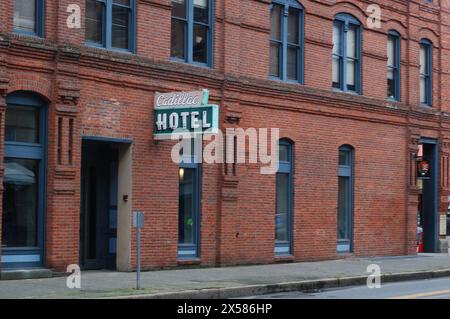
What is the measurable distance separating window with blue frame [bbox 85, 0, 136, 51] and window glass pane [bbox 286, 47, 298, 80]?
5713 millimetres

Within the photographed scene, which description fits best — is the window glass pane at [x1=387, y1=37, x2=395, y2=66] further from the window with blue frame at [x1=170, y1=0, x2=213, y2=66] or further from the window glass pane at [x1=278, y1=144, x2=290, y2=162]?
the window with blue frame at [x1=170, y1=0, x2=213, y2=66]

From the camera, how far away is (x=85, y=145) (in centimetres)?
2027

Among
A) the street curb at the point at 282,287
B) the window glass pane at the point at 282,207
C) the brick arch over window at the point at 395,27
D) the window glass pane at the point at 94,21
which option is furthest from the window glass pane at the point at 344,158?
the window glass pane at the point at 94,21

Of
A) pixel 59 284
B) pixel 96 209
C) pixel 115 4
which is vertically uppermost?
pixel 115 4

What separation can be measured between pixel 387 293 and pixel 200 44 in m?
7.85

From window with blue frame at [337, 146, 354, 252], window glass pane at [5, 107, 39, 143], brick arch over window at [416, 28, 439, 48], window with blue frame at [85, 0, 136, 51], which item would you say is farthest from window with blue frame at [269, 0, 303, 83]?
window glass pane at [5, 107, 39, 143]

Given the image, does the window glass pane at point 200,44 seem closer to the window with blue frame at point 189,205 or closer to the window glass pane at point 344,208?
the window with blue frame at point 189,205

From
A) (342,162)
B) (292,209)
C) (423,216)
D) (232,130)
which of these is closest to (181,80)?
(232,130)

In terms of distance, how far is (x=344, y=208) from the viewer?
1037 inches

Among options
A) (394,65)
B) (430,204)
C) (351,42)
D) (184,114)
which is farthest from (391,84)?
(184,114)

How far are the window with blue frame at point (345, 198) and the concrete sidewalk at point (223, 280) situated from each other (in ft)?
3.18

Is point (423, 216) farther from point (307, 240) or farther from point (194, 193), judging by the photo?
point (194, 193)

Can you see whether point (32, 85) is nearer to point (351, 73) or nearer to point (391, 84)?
point (351, 73)

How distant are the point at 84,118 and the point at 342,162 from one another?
9.83m
